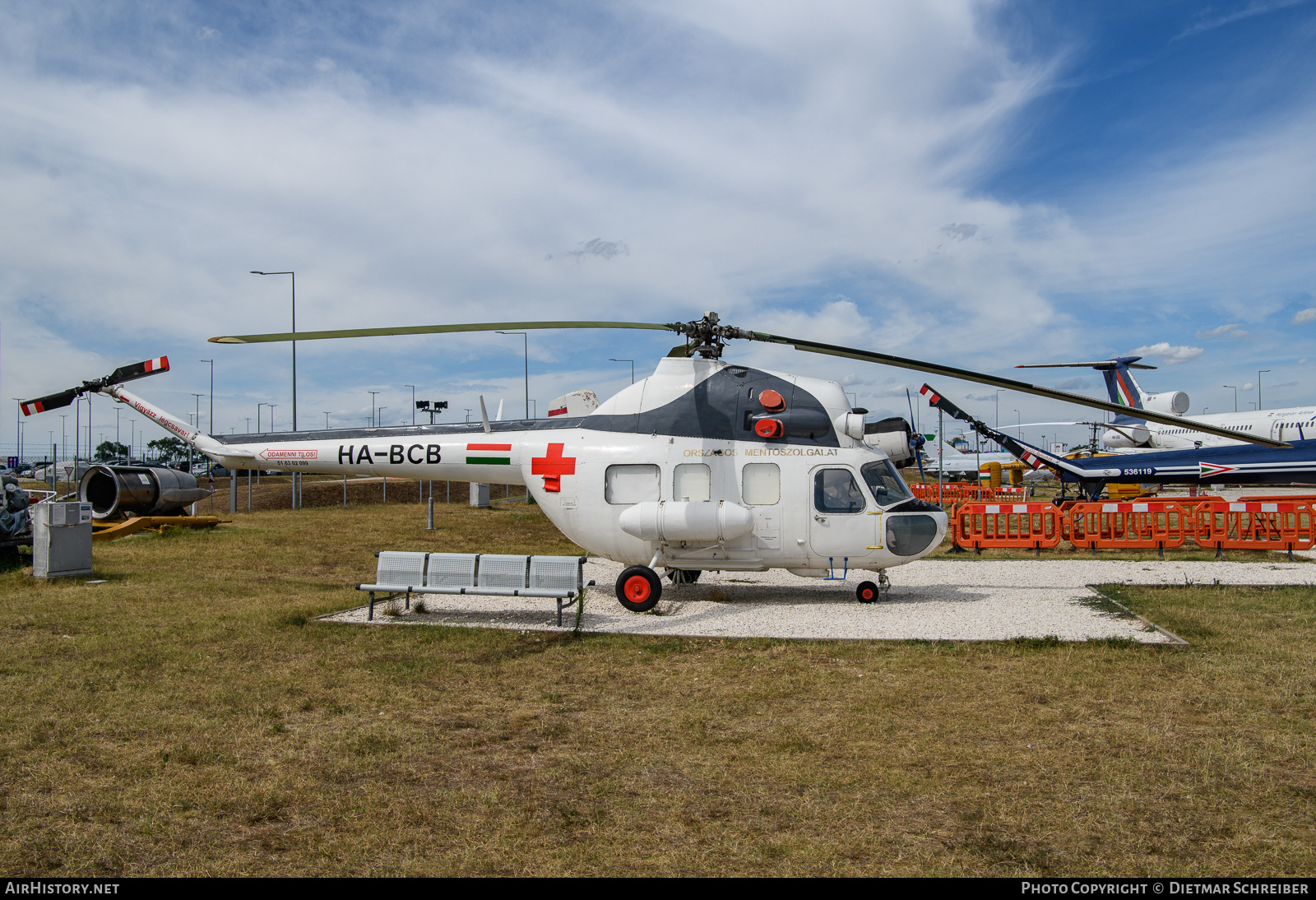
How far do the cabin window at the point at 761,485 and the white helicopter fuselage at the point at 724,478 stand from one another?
2 cm

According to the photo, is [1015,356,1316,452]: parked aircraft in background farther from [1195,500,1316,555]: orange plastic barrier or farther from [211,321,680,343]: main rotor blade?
[211,321,680,343]: main rotor blade

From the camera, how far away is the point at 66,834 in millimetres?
4367

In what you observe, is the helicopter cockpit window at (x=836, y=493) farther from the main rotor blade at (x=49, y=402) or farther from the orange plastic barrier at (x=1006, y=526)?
the main rotor blade at (x=49, y=402)

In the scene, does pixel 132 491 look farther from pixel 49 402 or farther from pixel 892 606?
pixel 892 606

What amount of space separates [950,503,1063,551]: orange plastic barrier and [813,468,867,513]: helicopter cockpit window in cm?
785

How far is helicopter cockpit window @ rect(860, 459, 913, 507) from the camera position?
35.9 ft

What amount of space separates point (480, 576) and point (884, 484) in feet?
18.4

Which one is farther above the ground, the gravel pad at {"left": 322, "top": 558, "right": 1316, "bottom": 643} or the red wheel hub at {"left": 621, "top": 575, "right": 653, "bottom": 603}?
the red wheel hub at {"left": 621, "top": 575, "right": 653, "bottom": 603}

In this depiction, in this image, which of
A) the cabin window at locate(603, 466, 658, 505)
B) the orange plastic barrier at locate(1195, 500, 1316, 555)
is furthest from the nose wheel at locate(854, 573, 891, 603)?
the orange plastic barrier at locate(1195, 500, 1316, 555)

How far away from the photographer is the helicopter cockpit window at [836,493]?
10.9 metres

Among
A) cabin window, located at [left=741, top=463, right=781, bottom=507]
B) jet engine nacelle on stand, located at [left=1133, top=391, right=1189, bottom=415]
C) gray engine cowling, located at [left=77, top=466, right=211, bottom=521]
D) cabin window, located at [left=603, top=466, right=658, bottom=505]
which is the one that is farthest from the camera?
jet engine nacelle on stand, located at [left=1133, top=391, right=1189, bottom=415]

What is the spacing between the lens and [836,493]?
35.8 feet

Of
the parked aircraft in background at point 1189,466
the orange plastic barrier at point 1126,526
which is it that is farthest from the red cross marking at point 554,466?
the parked aircraft in background at point 1189,466

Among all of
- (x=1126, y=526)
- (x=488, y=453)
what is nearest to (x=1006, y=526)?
(x=1126, y=526)
